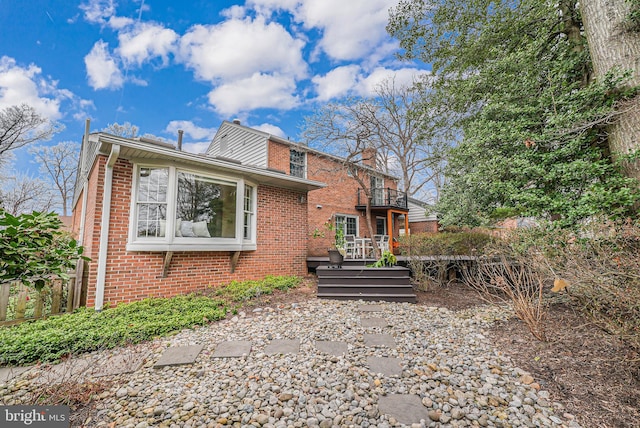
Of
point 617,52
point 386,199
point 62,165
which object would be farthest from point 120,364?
point 62,165

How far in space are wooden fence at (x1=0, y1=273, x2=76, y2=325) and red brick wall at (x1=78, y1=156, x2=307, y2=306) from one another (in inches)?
14.2

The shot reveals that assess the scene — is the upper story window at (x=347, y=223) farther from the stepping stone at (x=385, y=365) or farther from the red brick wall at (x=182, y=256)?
the stepping stone at (x=385, y=365)

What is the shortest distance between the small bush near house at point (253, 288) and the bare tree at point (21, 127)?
54.6 feet

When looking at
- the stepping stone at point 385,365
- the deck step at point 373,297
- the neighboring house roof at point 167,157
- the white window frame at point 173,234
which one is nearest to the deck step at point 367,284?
the deck step at point 373,297

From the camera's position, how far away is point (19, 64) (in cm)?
1125

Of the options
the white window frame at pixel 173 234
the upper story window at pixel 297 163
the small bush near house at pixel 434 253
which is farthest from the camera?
the upper story window at pixel 297 163

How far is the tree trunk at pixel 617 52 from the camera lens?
4137 millimetres

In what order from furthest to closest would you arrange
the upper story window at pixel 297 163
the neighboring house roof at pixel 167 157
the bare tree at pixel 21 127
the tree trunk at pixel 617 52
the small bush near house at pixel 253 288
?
the bare tree at pixel 21 127, the upper story window at pixel 297 163, the small bush near house at pixel 253 288, the neighboring house roof at pixel 167 157, the tree trunk at pixel 617 52

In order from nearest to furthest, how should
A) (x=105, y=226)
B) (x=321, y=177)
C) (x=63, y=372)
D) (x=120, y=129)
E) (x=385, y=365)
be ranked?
1. (x=63, y=372)
2. (x=385, y=365)
3. (x=105, y=226)
4. (x=321, y=177)
5. (x=120, y=129)

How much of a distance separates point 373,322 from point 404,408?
2038mm

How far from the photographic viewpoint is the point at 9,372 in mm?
2768

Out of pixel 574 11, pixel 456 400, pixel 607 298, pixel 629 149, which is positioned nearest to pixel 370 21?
pixel 574 11

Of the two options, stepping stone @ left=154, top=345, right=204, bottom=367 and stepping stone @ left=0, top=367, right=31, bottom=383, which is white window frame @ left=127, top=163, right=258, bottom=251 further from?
stepping stone @ left=154, top=345, right=204, bottom=367

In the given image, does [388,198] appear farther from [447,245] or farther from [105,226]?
[105,226]
